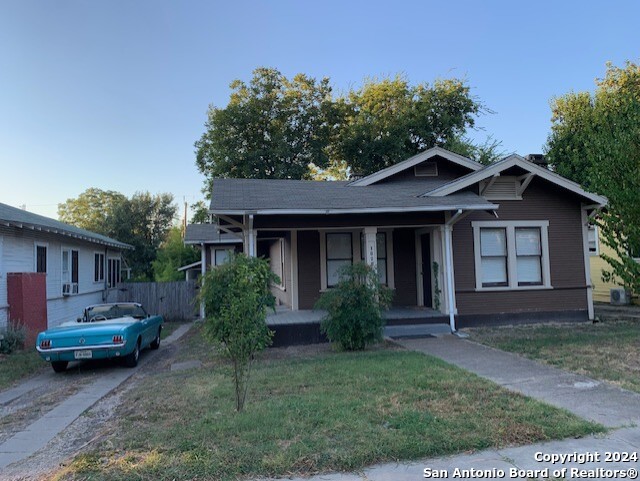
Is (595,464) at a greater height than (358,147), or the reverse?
(358,147)

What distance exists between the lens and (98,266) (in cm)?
2098

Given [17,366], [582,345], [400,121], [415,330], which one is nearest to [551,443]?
[582,345]

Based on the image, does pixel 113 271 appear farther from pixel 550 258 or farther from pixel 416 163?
pixel 550 258

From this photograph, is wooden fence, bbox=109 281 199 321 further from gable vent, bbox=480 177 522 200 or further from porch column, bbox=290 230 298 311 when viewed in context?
gable vent, bbox=480 177 522 200

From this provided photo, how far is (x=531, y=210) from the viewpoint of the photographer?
41.0 ft

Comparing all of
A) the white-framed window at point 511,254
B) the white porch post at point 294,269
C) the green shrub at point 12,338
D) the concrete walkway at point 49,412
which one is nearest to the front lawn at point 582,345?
the white-framed window at point 511,254

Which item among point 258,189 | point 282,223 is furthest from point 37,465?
point 258,189

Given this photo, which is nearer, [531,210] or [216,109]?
[531,210]

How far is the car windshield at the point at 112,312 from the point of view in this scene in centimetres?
1023

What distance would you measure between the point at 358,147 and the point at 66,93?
1821 cm

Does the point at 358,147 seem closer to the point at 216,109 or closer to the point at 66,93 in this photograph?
the point at 216,109

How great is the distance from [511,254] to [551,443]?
8775 mm

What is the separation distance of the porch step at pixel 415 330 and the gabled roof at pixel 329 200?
2.89 meters

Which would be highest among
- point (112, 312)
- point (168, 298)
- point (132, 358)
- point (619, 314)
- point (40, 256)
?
point (40, 256)
